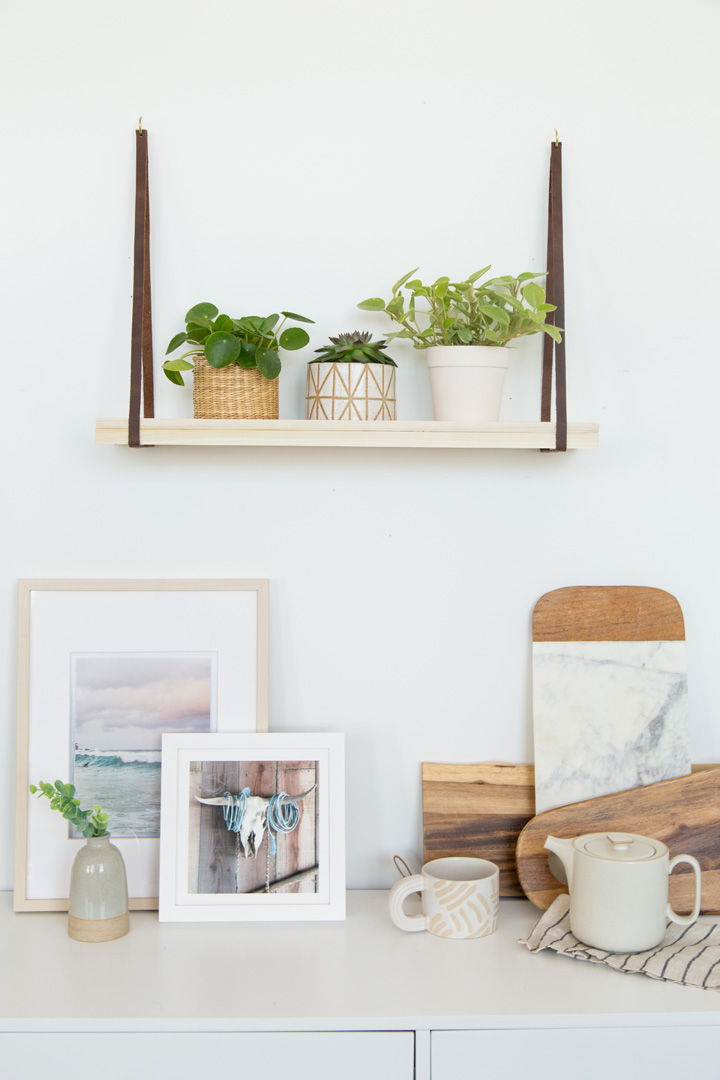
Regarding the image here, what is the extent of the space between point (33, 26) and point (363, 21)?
1.40 feet

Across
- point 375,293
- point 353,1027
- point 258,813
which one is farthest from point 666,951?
point 375,293

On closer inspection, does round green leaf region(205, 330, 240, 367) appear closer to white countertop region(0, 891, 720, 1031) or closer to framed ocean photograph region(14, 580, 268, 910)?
framed ocean photograph region(14, 580, 268, 910)

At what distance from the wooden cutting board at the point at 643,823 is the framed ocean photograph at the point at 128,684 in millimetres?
392

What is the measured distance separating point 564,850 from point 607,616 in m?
0.31

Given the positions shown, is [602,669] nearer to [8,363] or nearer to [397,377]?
[397,377]

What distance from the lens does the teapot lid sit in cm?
104

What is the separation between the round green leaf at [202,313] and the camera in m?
1.11

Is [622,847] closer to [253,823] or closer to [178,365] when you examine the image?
[253,823]

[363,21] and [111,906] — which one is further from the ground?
[363,21]

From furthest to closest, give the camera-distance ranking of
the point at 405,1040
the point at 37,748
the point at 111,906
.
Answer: the point at 37,748
the point at 111,906
the point at 405,1040

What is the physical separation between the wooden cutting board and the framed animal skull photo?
25 cm

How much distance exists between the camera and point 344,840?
1.17 meters

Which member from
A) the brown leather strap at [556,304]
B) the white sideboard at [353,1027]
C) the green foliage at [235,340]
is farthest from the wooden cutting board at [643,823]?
the green foliage at [235,340]

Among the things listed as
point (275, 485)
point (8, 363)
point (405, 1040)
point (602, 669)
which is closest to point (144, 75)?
point (8, 363)
